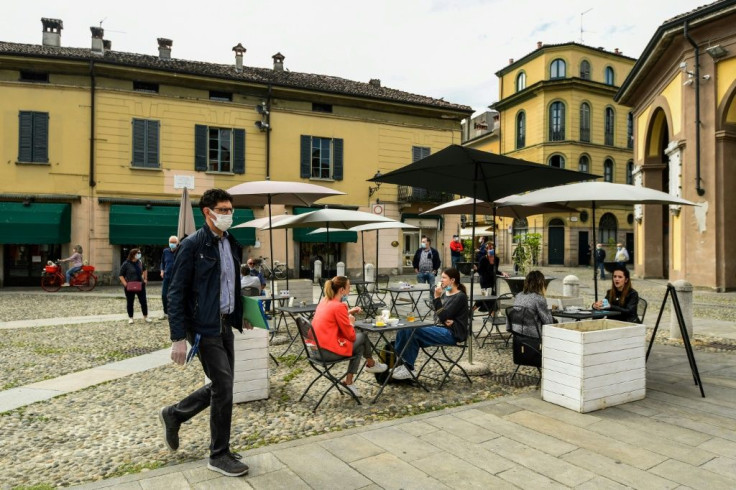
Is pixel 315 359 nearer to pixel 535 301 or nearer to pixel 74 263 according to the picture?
pixel 535 301

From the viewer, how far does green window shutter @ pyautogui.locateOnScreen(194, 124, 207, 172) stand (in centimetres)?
1989

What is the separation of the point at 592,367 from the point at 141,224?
1760 centimetres

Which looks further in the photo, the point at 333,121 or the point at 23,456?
the point at 333,121

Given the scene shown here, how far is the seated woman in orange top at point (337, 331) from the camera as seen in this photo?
4812 millimetres

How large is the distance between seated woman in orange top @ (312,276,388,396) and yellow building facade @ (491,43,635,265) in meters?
29.4

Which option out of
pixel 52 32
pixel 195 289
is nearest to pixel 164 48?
pixel 52 32

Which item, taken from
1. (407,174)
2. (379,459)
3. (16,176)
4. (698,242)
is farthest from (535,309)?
(16,176)

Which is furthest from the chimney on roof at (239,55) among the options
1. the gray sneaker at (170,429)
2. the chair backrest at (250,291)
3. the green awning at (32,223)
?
the gray sneaker at (170,429)

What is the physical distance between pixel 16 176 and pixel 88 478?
18246 millimetres

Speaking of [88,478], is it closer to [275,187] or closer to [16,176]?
[275,187]

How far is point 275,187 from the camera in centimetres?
809

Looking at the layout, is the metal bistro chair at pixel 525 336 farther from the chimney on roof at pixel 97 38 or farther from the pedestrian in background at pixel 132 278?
Answer: the chimney on roof at pixel 97 38

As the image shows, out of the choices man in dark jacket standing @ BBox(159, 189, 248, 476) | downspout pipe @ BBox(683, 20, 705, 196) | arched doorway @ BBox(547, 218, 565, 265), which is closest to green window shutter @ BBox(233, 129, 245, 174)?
downspout pipe @ BBox(683, 20, 705, 196)

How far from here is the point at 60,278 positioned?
17.1 metres
